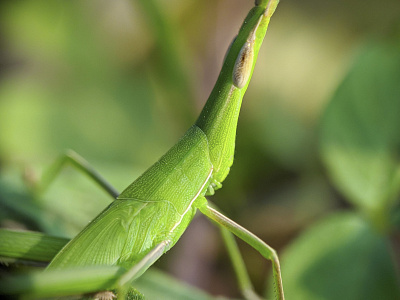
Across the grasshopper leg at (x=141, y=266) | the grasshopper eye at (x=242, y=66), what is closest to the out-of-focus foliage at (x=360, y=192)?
the grasshopper leg at (x=141, y=266)

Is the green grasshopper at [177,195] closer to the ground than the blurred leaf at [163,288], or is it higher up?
higher up

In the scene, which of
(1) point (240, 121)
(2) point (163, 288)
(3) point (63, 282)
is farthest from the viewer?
(1) point (240, 121)

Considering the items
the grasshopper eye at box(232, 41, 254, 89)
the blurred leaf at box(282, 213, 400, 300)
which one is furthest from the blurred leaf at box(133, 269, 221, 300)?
the grasshopper eye at box(232, 41, 254, 89)

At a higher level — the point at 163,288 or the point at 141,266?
the point at 141,266

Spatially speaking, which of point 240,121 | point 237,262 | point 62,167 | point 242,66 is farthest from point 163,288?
point 240,121

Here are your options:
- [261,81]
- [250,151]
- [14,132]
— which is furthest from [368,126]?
[14,132]

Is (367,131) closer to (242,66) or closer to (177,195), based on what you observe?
(242,66)

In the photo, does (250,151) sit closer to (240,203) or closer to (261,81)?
(240,203)

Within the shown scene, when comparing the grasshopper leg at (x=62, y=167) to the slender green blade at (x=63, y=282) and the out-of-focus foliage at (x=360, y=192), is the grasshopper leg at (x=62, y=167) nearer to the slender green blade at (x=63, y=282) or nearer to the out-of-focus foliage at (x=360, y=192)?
the slender green blade at (x=63, y=282)
